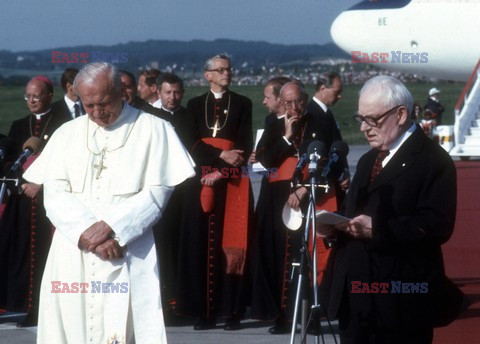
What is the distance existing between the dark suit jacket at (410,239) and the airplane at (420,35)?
16.5 metres

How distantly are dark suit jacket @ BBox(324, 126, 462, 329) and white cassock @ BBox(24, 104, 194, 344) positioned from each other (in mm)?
1029

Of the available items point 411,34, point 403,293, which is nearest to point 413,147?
point 403,293

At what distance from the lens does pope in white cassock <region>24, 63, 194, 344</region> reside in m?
5.65

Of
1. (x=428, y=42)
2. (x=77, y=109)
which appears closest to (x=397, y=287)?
(x=77, y=109)

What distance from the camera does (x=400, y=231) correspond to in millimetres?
5012

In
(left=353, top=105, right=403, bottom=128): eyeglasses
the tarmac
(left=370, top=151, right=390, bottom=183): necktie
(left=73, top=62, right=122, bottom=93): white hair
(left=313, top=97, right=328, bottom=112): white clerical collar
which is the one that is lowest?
the tarmac

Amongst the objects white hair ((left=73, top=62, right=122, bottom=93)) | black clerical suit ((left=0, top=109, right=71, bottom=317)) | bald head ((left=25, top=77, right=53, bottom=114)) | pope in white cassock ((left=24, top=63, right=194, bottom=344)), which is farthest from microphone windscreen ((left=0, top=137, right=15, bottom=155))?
black clerical suit ((left=0, top=109, right=71, bottom=317))

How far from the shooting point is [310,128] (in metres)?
8.80

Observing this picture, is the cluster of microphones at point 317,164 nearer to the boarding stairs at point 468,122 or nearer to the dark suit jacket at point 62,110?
the dark suit jacket at point 62,110

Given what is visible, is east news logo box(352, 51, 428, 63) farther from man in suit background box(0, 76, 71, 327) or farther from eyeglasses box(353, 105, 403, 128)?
eyeglasses box(353, 105, 403, 128)

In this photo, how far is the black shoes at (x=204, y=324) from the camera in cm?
914

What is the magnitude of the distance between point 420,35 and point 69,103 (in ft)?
48.5

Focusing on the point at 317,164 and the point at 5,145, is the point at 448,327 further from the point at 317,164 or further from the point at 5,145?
the point at 5,145

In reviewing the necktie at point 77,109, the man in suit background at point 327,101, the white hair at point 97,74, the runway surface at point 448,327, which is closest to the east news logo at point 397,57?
the runway surface at point 448,327
